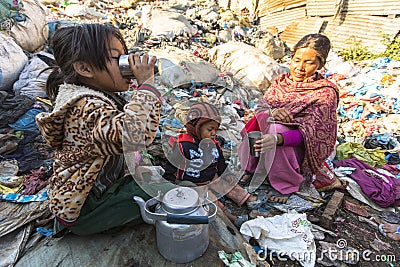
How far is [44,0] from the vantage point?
6828 mm

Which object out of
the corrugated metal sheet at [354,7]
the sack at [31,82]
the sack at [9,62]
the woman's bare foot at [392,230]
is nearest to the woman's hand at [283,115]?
the woman's bare foot at [392,230]

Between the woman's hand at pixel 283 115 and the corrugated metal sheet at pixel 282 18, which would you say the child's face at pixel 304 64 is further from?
the corrugated metal sheet at pixel 282 18

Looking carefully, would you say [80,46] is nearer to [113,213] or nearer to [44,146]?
[113,213]

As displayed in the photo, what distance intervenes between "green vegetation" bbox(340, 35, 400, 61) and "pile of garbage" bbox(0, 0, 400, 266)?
23cm

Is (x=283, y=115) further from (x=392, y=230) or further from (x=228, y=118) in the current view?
(x=392, y=230)

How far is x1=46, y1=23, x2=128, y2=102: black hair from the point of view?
3.41 ft

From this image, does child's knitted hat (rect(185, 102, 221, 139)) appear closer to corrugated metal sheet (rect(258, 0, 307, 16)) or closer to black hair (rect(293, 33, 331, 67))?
black hair (rect(293, 33, 331, 67))

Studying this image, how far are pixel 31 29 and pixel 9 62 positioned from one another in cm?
90

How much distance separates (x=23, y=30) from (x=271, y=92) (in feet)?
10.3

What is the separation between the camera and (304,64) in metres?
2.09

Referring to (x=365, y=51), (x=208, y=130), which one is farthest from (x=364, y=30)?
(x=208, y=130)

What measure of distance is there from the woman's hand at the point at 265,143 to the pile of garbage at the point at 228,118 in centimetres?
17

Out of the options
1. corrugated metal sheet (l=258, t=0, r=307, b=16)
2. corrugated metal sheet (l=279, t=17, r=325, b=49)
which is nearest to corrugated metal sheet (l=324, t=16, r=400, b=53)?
corrugated metal sheet (l=279, t=17, r=325, b=49)

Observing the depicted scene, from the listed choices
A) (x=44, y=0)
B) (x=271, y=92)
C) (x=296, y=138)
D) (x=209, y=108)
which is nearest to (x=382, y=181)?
(x=296, y=138)
